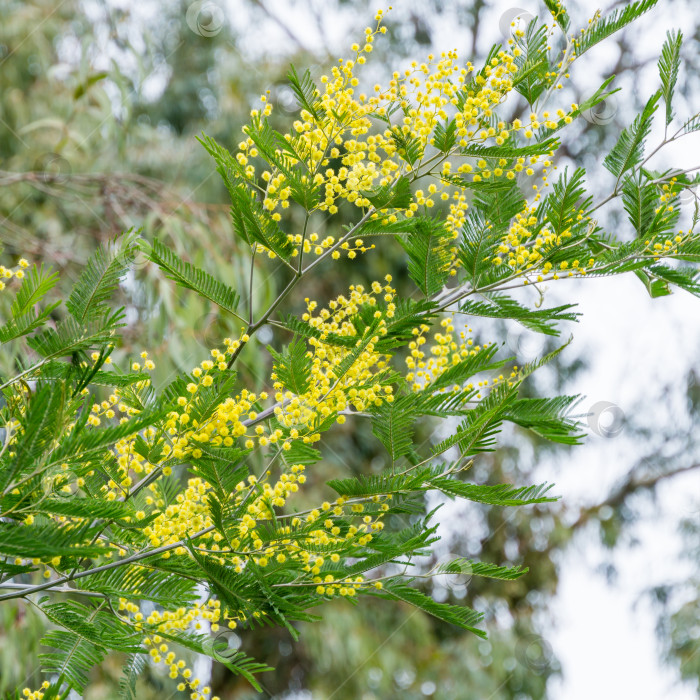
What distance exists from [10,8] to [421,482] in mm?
4649

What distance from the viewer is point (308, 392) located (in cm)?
90

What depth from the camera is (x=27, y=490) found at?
0.73 metres

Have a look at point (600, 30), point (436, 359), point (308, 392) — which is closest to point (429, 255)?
point (436, 359)

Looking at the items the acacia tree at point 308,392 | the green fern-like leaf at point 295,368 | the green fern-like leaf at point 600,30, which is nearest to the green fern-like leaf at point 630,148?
the acacia tree at point 308,392

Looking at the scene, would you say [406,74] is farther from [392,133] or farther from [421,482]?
[421,482]

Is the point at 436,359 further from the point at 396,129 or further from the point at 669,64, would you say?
the point at 669,64

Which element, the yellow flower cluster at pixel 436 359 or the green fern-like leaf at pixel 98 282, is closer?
the green fern-like leaf at pixel 98 282

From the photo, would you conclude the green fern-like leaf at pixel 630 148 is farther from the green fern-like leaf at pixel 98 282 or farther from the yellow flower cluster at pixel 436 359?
the green fern-like leaf at pixel 98 282

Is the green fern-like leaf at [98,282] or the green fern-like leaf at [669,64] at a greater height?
the green fern-like leaf at [669,64]

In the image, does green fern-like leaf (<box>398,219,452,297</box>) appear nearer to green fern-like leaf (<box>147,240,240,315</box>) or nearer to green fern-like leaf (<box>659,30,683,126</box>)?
green fern-like leaf (<box>147,240,240,315</box>)

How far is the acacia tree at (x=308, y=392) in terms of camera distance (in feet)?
2.65

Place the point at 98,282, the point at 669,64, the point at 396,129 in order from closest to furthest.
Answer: the point at 98,282, the point at 396,129, the point at 669,64

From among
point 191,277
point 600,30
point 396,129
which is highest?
point 600,30

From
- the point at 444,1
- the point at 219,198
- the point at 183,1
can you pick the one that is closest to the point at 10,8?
the point at 183,1
